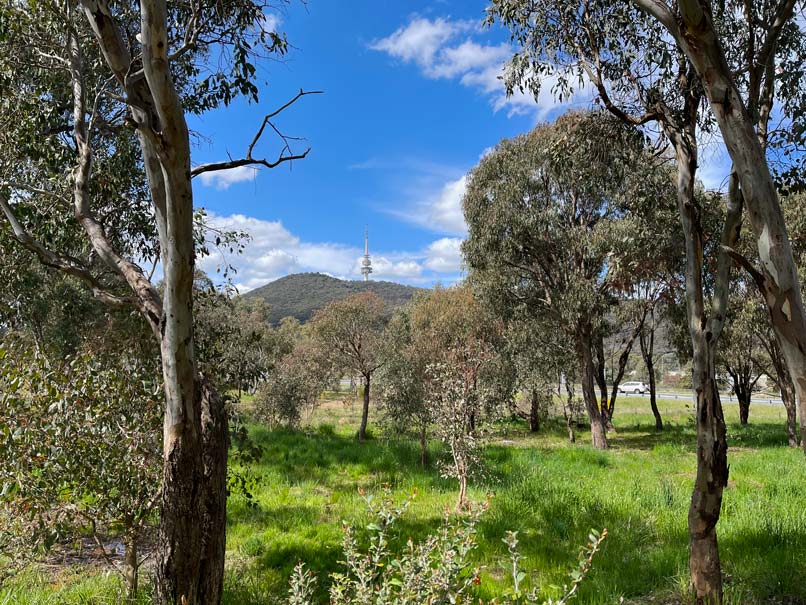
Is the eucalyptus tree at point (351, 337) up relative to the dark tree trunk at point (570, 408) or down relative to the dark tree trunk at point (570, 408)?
up

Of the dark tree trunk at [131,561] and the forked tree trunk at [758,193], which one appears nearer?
the forked tree trunk at [758,193]

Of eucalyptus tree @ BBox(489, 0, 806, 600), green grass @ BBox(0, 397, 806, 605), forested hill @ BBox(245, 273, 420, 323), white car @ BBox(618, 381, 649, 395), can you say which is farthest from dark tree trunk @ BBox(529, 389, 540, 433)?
forested hill @ BBox(245, 273, 420, 323)

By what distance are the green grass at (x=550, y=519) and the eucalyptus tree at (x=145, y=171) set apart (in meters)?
1.55

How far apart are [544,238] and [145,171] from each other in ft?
43.5

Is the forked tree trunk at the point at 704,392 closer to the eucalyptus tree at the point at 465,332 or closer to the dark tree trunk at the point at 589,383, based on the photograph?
the dark tree trunk at the point at 589,383

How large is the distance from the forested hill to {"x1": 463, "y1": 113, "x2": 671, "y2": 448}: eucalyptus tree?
88.1 m

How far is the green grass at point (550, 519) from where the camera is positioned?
4.75 meters

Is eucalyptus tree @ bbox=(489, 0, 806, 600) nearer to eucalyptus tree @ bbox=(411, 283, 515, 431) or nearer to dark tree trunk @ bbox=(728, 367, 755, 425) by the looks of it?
eucalyptus tree @ bbox=(411, 283, 515, 431)

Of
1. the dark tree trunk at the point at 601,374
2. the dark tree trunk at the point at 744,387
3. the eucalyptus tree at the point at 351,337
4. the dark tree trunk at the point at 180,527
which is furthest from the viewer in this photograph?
the dark tree trunk at the point at 744,387

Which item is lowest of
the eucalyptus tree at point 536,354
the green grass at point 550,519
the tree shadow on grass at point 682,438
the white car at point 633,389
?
the white car at point 633,389

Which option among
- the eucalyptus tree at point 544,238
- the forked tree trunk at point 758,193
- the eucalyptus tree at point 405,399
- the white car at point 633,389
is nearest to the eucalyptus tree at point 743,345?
the eucalyptus tree at point 544,238

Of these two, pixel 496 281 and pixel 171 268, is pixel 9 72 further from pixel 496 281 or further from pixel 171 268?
pixel 496 281

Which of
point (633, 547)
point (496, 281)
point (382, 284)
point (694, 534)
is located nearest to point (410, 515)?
point (633, 547)

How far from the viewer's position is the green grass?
4754 millimetres
